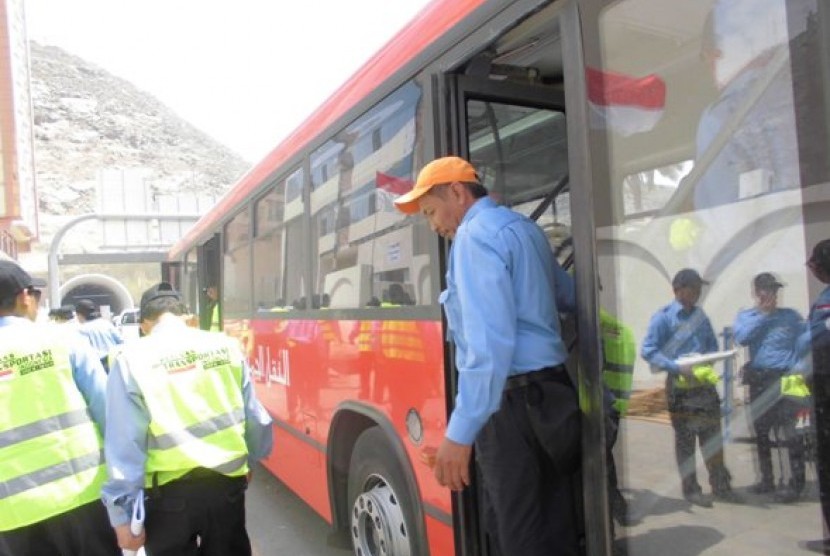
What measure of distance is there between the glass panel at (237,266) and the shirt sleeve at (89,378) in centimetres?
302

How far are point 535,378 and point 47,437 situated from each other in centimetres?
197

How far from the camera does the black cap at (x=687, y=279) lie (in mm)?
1746

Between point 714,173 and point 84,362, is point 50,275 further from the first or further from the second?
point 714,173

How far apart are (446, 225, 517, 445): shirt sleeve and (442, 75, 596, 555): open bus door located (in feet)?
1.57

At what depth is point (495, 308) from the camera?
203 centimetres

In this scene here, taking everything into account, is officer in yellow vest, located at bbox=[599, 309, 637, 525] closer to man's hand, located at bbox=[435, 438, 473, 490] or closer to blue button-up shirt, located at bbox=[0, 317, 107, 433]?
man's hand, located at bbox=[435, 438, 473, 490]

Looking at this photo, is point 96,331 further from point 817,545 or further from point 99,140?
point 99,140

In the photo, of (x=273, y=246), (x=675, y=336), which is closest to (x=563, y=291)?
(x=675, y=336)

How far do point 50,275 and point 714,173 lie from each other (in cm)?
1858

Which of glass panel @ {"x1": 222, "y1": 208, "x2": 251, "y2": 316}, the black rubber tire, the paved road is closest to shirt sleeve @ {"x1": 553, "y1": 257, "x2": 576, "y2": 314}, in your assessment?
the black rubber tire

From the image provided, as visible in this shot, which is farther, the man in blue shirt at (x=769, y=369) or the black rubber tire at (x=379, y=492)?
the black rubber tire at (x=379, y=492)

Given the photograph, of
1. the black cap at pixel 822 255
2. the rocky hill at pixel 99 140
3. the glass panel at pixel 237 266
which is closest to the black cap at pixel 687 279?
the black cap at pixel 822 255

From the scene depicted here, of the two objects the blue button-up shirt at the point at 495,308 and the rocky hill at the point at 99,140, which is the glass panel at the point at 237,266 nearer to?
the blue button-up shirt at the point at 495,308

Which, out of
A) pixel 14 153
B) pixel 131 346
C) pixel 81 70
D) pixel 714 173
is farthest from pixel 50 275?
pixel 81 70
